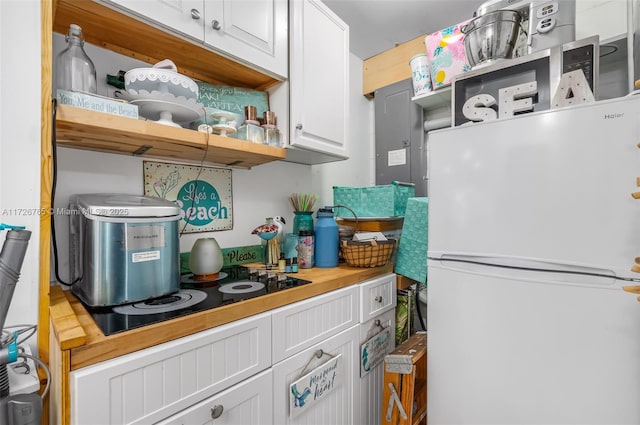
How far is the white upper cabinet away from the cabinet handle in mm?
Answer: 1135

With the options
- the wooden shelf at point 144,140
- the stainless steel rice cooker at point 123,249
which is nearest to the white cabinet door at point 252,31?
the wooden shelf at point 144,140

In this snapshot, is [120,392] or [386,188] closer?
[120,392]

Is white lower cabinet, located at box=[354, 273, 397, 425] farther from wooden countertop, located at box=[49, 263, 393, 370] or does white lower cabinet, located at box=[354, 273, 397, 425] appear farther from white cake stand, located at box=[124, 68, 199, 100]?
white cake stand, located at box=[124, 68, 199, 100]

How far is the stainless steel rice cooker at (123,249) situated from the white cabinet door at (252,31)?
63cm

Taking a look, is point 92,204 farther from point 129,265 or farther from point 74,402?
point 74,402

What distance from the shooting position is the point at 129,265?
2.55ft

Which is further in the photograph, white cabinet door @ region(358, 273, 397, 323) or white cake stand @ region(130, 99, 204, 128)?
white cabinet door @ region(358, 273, 397, 323)

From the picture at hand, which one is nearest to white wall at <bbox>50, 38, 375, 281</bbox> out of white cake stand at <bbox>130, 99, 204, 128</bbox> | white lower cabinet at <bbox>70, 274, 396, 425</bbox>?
white cake stand at <bbox>130, 99, 204, 128</bbox>

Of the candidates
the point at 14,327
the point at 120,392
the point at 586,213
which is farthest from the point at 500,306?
the point at 14,327

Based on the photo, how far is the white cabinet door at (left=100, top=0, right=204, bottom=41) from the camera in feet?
2.67

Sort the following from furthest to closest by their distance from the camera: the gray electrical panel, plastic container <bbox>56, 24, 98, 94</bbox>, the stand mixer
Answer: the gray electrical panel, the stand mixer, plastic container <bbox>56, 24, 98, 94</bbox>

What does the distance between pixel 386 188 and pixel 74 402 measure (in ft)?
4.76

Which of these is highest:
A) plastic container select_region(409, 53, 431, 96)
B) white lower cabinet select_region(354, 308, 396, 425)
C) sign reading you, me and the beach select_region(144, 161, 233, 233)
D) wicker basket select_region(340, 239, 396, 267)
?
plastic container select_region(409, 53, 431, 96)

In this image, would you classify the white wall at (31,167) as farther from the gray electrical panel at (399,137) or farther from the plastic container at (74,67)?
the gray electrical panel at (399,137)
